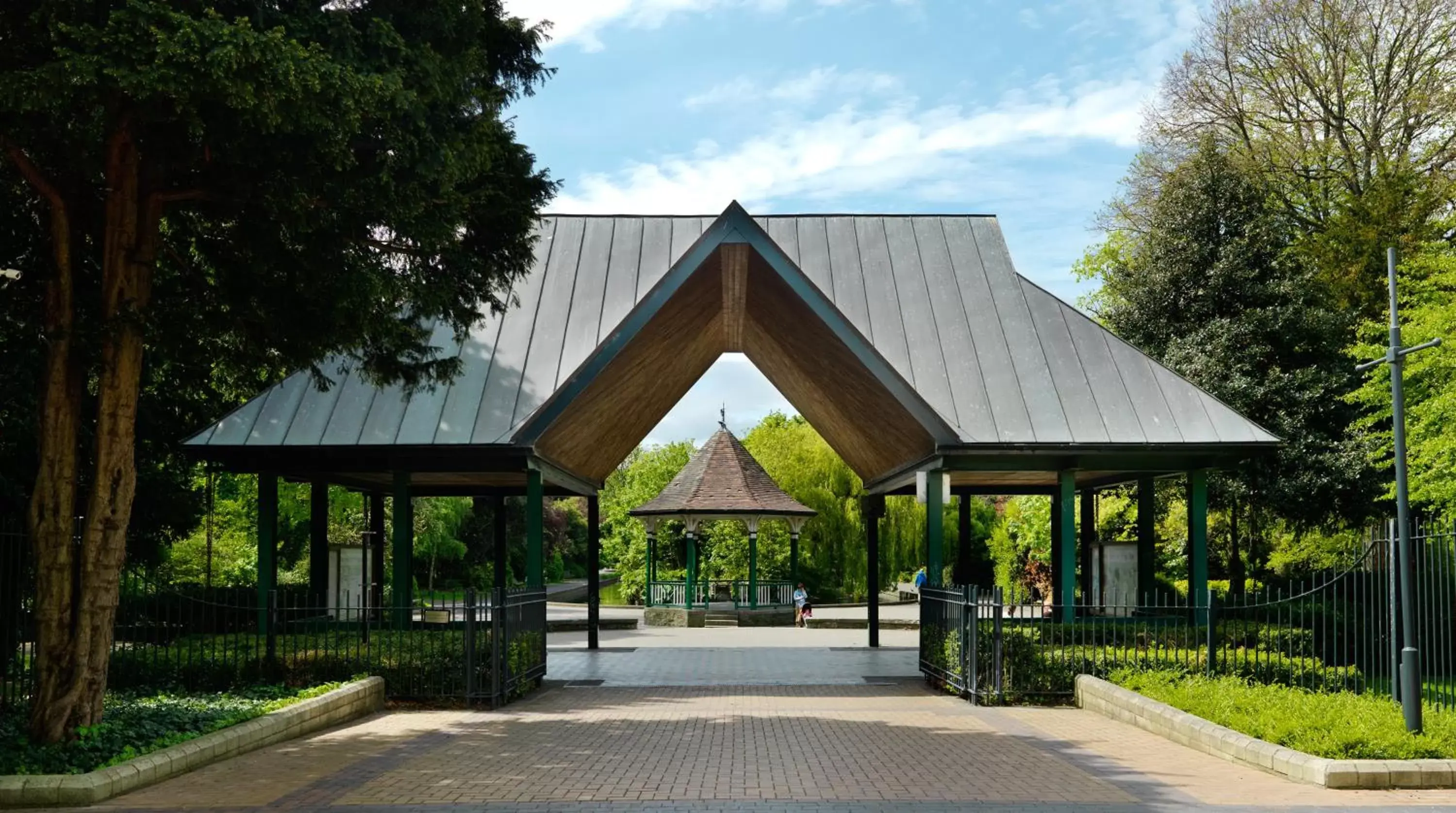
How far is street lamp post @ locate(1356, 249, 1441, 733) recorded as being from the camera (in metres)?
10.6

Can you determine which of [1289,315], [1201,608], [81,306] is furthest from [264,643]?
[1289,315]

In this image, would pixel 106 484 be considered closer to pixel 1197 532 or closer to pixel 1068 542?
pixel 1068 542

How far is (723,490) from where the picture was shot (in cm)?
3784

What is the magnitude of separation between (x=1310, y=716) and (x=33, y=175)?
1176 cm

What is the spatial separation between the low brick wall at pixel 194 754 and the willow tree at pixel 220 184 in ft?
3.54

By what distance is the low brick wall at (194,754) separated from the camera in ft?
29.9

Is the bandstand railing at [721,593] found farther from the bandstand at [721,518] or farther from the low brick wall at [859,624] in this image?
the low brick wall at [859,624]

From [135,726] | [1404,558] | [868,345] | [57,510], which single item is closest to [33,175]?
[57,510]

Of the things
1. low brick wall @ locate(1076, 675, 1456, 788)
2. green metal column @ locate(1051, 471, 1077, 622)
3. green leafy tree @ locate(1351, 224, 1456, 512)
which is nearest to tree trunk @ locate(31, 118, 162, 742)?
low brick wall @ locate(1076, 675, 1456, 788)

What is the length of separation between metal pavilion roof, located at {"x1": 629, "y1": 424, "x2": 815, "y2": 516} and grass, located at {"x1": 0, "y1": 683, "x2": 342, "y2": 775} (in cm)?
2277

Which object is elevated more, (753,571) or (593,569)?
(593,569)

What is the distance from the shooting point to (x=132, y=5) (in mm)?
8930

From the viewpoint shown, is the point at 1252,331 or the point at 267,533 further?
the point at 1252,331

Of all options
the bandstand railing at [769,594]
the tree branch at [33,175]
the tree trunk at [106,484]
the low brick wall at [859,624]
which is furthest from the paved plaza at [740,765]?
the bandstand railing at [769,594]
